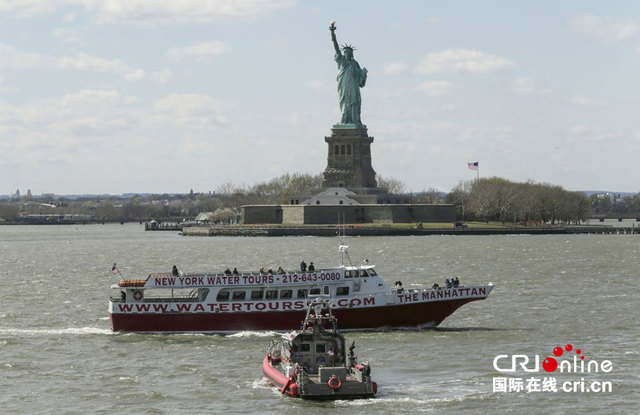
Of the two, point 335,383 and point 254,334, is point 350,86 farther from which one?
point 335,383

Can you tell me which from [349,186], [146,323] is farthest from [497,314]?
[349,186]

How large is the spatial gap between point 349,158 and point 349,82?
10274mm

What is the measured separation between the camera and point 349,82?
170 metres

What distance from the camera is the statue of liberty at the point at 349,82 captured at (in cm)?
16950

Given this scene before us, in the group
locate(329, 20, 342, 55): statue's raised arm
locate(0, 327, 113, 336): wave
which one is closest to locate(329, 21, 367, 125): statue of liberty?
locate(329, 20, 342, 55): statue's raised arm

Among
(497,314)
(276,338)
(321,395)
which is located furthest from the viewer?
(497,314)

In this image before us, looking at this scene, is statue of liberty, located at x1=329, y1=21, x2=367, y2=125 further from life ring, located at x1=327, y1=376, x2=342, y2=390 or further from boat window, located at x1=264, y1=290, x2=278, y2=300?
life ring, located at x1=327, y1=376, x2=342, y2=390

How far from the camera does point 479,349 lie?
48469 millimetres

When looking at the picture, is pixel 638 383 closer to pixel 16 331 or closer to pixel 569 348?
pixel 569 348

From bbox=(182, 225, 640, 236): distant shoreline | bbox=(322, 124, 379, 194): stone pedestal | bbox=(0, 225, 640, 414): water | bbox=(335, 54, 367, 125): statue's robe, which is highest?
bbox=(335, 54, 367, 125): statue's robe

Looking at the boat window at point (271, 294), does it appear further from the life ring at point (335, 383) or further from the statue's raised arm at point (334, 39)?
the statue's raised arm at point (334, 39)

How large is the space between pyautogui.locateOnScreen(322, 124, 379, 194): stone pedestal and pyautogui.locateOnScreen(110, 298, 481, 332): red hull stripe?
119 m

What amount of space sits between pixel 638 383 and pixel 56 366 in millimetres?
20453

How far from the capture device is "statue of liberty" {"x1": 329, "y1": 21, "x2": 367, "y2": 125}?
170 m
